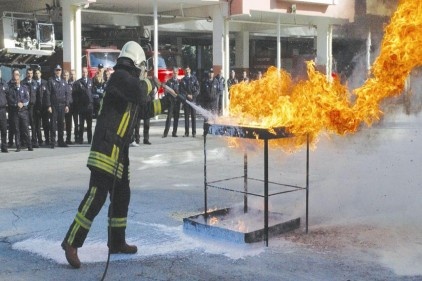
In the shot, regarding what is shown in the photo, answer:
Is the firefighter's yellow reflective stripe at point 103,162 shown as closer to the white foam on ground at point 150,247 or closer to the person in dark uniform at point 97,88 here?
the white foam on ground at point 150,247

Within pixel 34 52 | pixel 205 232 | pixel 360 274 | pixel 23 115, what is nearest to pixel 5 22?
pixel 34 52

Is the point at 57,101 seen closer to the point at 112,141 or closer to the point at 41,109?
the point at 41,109

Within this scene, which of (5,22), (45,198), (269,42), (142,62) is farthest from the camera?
(269,42)

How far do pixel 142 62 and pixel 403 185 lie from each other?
4.78 m

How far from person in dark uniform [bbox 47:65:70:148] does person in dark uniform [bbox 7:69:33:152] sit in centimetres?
65

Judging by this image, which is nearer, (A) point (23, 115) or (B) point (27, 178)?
(B) point (27, 178)

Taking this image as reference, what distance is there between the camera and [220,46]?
20.8 m

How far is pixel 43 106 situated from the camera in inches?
523

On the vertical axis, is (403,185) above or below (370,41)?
below

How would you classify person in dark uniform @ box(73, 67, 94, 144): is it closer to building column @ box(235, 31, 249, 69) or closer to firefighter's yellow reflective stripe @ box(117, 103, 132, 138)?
firefighter's yellow reflective stripe @ box(117, 103, 132, 138)

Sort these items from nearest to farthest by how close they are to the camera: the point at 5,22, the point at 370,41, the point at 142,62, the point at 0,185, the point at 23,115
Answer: the point at 142,62 → the point at 370,41 → the point at 0,185 → the point at 23,115 → the point at 5,22

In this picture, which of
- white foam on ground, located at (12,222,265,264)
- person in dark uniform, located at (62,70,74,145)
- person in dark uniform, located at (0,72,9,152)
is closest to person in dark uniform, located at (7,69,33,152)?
person in dark uniform, located at (0,72,9,152)

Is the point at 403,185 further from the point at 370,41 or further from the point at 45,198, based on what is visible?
the point at 45,198

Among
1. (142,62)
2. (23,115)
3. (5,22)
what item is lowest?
(23,115)
